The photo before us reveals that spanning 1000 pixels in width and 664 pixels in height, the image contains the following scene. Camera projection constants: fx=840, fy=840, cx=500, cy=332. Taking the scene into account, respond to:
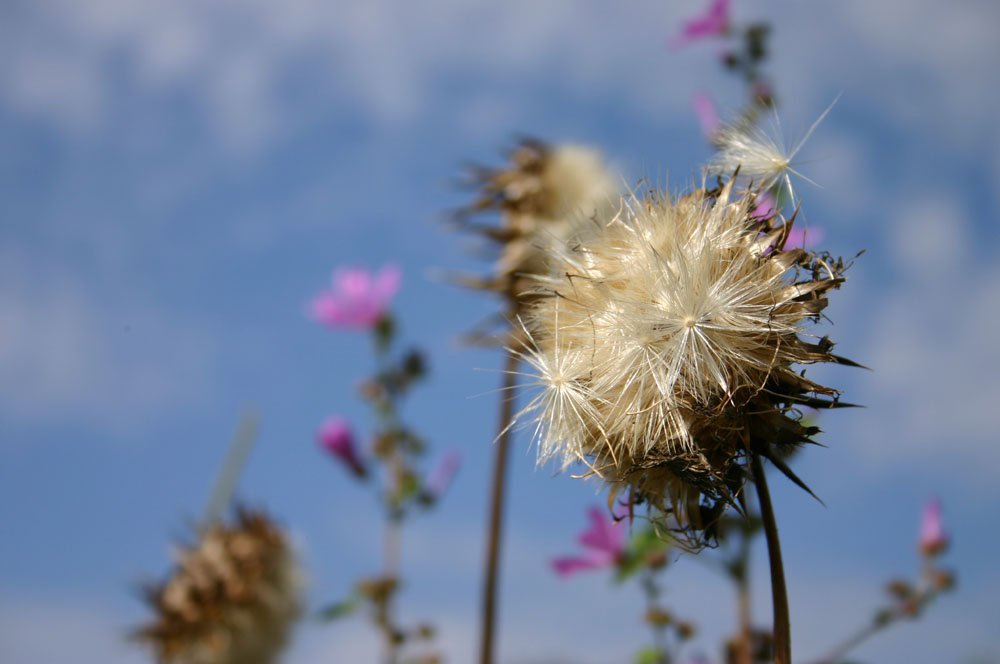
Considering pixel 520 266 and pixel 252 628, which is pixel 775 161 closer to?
pixel 520 266

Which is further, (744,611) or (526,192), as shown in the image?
(526,192)

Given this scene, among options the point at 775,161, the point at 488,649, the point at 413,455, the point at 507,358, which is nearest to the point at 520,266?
the point at 507,358

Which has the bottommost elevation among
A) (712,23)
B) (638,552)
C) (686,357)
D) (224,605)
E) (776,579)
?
(776,579)

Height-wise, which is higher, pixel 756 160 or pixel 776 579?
pixel 756 160

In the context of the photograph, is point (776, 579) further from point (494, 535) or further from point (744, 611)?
point (494, 535)

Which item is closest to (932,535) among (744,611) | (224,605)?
(744,611)

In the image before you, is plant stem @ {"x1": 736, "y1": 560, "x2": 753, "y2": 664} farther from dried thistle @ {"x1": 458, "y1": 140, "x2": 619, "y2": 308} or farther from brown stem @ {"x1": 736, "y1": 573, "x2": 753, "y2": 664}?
dried thistle @ {"x1": 458, "y1": 140, "x2": 619, "y2": 308}
